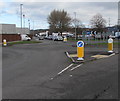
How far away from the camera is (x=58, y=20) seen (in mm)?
75938

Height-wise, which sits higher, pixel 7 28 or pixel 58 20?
pixel 58 20

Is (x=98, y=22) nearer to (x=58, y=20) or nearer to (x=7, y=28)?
(x=58, y=20)

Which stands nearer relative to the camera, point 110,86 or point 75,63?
point 110,86

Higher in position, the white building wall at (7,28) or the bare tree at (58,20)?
the bare tree at (58,20)

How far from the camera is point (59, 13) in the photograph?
7644cm

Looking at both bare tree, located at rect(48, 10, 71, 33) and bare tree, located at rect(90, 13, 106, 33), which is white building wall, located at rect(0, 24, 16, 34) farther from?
bare tree, located at rect(90, 13, 106, 33)

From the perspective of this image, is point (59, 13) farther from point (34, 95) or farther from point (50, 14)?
point (34, 95)

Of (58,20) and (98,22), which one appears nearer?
(98,22)

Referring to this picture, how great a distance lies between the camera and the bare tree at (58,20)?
76006 mm

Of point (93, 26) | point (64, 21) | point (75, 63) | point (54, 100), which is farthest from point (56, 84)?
point (64, 21)

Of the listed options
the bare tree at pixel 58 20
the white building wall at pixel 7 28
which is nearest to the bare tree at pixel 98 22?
the bare tree at pixel 58 20

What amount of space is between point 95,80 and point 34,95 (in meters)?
2.46

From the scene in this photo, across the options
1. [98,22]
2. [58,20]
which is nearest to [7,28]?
[58,20]

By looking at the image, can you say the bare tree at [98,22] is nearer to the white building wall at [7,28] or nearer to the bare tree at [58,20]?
the bare tree at [58,20]
